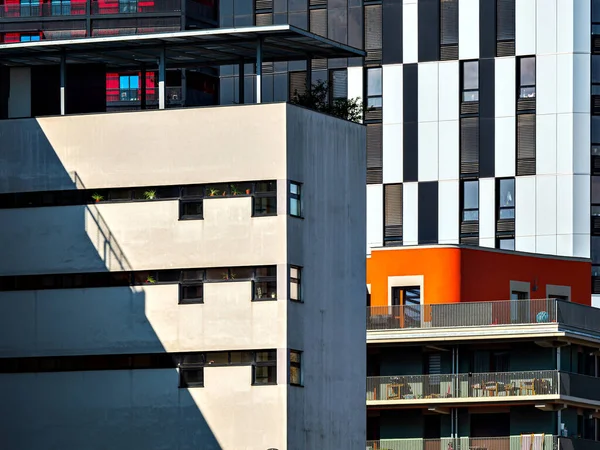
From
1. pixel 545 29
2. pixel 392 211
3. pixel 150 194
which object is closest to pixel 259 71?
pixel 150 194

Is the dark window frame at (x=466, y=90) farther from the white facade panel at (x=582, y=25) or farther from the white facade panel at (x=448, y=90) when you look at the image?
the white facade panel at (x=582, y=25)

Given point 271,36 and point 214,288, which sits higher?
point 271,36

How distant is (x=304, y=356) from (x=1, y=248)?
11800mm

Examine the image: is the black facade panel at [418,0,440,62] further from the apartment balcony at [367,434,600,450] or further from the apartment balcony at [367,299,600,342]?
the apartment balcony at [367,434,600,450]

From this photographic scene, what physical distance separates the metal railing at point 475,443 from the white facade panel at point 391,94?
76.1ft

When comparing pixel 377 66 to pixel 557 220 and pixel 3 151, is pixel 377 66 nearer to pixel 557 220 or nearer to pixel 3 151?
pixel 557 220

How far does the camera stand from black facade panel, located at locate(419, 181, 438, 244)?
110 m

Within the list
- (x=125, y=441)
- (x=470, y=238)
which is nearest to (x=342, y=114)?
(x=125, y=441)

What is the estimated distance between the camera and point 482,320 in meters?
92.1

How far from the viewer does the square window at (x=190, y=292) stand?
259 ft

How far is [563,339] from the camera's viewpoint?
300 feet

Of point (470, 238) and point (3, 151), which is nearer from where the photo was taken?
point (3, 151)

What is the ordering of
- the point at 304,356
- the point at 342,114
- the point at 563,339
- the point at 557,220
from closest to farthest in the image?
the point at 304,356, the point at 342,114, the point at 563,339, the point at 557,220

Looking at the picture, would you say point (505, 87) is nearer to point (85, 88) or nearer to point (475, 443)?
point (475, 443)
